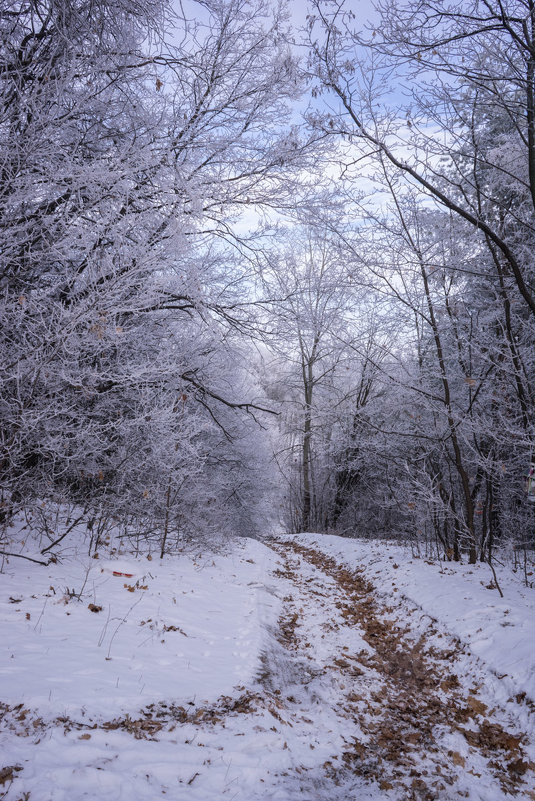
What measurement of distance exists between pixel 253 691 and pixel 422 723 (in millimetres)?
1444

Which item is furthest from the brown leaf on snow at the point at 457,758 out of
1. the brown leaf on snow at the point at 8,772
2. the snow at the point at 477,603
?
the brown leaf on snow at the point at 8,772

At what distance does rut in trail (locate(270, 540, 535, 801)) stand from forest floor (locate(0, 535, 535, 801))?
0.01 meters

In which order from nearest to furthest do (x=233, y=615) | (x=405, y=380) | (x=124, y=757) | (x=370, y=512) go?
(x=124, y=757) → (x=233, y=615) → (x=405, y=380) → (x=370, y=512)

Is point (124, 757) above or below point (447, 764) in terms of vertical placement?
above

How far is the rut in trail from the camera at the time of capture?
3043 mm

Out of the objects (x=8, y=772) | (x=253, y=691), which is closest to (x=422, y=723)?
(x=253, y=691)

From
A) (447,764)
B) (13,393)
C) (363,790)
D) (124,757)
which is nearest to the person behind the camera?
(124,757)

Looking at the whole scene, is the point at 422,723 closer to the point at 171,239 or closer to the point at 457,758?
the point at 457,758

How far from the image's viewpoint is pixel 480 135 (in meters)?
8.09

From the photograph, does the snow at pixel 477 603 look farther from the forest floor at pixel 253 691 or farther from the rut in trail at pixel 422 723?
the rut in trail at pixel 422 723

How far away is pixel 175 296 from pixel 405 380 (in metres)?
5.20

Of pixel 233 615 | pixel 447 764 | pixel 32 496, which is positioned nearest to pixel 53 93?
pixel 32 496

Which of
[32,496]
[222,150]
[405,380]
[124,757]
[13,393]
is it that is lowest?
[124,757]

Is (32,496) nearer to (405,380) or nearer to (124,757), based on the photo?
(124,757)
